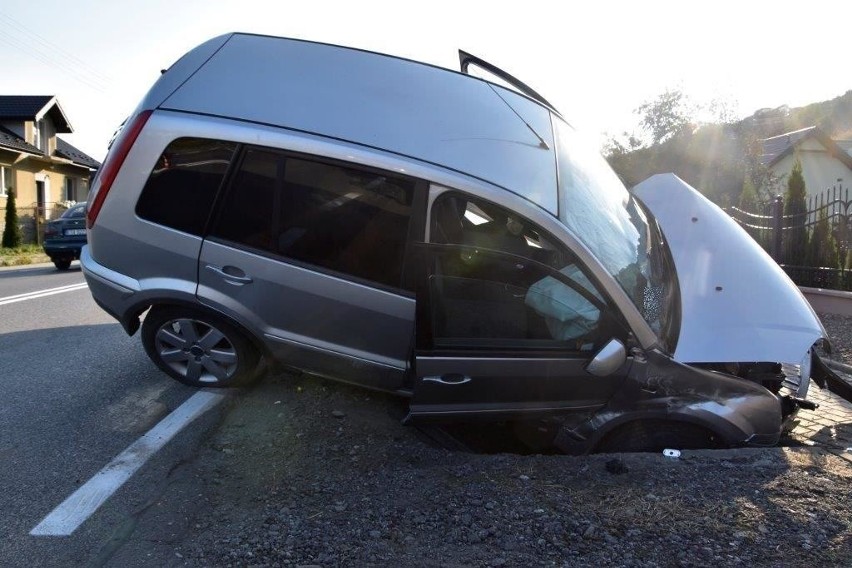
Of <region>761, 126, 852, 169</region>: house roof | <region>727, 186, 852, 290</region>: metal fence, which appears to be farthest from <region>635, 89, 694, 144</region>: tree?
<region>727, 186, 852, 290</region>: metal fence

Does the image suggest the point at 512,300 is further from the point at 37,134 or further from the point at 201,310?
the point at 37,134

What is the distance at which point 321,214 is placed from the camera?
4301 mm

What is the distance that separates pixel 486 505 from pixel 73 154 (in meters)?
39.7

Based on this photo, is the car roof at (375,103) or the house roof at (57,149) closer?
the car roof at (375,103)

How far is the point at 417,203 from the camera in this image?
4.07 metres

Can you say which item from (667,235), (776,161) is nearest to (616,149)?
(776,161)

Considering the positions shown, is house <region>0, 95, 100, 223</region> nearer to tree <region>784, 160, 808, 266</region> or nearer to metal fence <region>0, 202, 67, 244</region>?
metal fence <region>0, 202, 67, 244</region>

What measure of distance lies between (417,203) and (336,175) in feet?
1.80

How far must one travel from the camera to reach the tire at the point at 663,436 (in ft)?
13.1

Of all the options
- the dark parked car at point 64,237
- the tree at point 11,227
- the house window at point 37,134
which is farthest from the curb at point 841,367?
the house window at point 37,134

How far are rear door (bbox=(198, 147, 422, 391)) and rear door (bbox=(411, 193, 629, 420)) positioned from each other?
39 cm

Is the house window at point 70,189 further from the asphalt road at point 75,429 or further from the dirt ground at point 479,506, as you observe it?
the dirt ground at point 479,506

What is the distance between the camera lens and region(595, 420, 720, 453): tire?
401cm

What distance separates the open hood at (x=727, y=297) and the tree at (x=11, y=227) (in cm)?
2861
